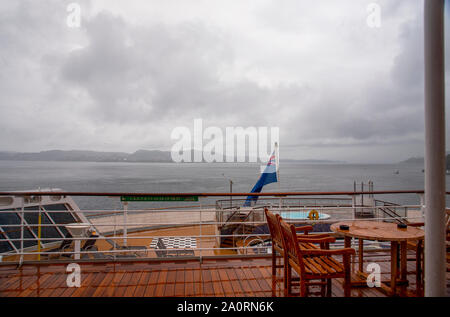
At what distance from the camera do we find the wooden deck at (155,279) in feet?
7.55

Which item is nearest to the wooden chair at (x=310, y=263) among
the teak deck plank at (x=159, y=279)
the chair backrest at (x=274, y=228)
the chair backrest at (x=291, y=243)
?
the chair backrest at (x=291, y=243)

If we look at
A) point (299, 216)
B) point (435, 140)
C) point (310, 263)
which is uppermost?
point (435, 140)

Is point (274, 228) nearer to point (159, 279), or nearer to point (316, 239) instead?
point (316, 239)

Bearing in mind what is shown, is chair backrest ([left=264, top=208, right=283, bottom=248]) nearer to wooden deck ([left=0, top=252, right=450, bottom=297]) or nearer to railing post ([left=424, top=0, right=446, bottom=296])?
wooden deck ([left=0, top=252, right=450, bottom=297])

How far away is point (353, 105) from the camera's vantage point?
37.4 feet

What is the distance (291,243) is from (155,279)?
Answer: 1.47 m

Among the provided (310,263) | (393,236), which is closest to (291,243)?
(310,263)

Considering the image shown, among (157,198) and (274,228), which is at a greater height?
(157,198)

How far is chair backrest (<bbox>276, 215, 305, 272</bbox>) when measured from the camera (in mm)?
1822

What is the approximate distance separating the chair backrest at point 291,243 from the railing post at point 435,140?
0.75m

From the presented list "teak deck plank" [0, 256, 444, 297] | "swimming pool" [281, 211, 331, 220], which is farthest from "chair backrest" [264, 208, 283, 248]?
A: "swimming pool" [281, 211, 331, 220]

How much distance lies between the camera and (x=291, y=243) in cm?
196

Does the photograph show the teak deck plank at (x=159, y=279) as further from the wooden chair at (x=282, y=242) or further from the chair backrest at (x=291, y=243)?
the chair backrest at (x=291, y=243)

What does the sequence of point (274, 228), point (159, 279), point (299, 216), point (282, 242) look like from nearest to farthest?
1. point (282, 242)
2. point (274, 228)
3. point (159, 279)
4. point (299, 216)
